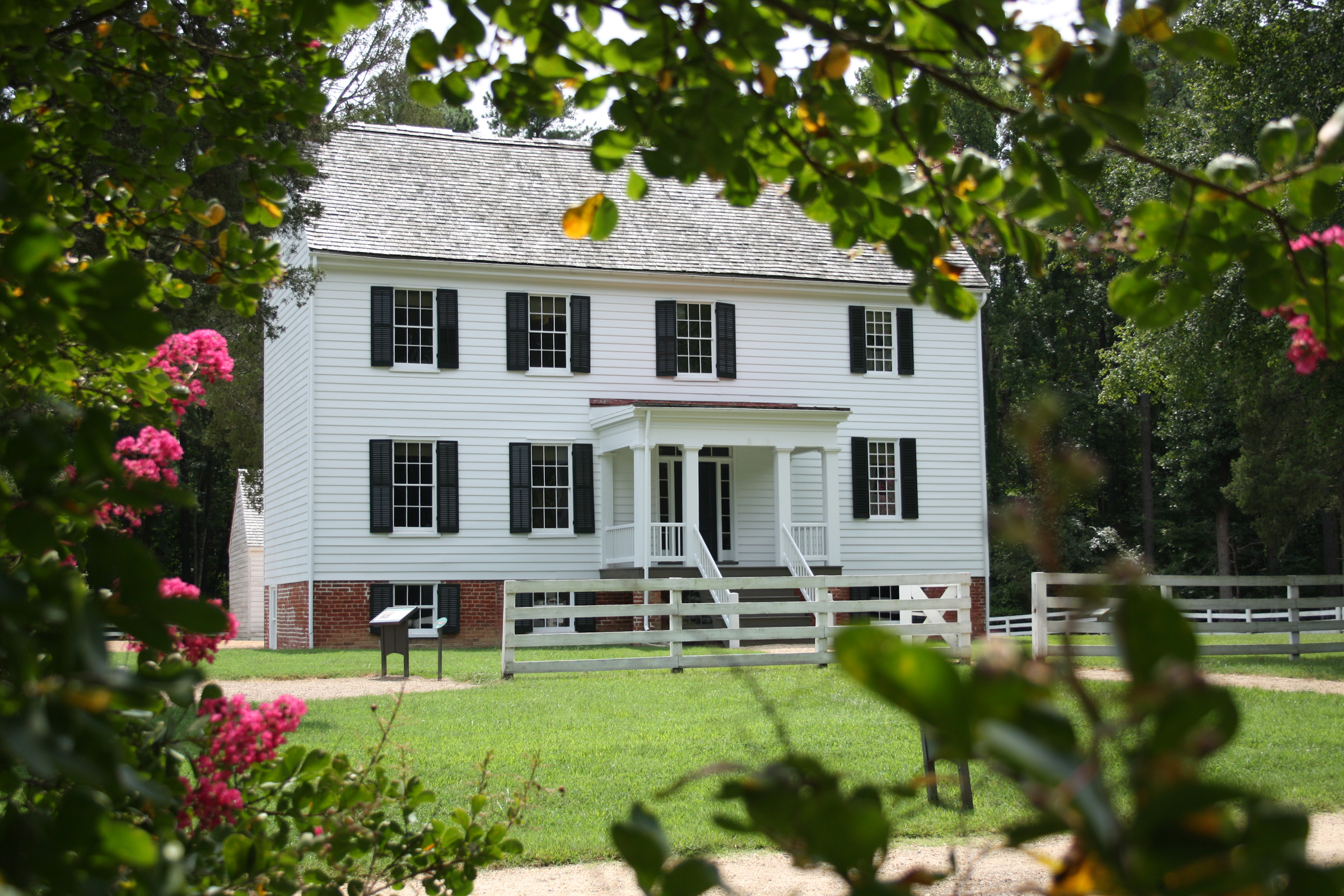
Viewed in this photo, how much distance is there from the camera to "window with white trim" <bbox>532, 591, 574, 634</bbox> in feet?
70.5

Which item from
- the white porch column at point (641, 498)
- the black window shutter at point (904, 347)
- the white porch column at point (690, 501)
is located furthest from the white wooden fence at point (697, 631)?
the black window shutter at point (904, 347)

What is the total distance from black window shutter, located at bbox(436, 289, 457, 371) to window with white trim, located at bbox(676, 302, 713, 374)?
451 cm

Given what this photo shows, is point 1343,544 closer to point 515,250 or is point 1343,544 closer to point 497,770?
point 515,250

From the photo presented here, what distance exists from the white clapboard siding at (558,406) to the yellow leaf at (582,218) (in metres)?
20.2

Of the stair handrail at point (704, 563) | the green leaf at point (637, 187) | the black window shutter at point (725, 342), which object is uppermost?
the black window shutter at point (725, 342)

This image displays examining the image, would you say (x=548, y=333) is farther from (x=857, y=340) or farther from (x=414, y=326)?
(x=857, y=340)

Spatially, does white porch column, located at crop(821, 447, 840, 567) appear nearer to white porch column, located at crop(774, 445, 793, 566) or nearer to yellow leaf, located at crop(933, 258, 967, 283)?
white porch column, located at crop(774, 445, 793, 566)

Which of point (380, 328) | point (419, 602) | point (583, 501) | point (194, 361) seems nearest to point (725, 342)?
point (583, 501)

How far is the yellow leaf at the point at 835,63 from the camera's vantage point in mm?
1621

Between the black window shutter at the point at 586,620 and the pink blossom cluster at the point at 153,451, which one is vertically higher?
the pink blossom cluster at the point at 153,451

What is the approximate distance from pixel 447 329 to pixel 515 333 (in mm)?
1294

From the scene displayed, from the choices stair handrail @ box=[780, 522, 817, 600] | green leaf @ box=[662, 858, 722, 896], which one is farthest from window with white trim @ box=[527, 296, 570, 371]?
green leaf @ box=[662, 858, 722, 896]

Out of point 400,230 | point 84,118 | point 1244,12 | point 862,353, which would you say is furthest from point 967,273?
point 84,118

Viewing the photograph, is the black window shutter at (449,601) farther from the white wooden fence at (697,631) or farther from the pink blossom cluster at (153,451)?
the pink blossom cluster at (153,451)
